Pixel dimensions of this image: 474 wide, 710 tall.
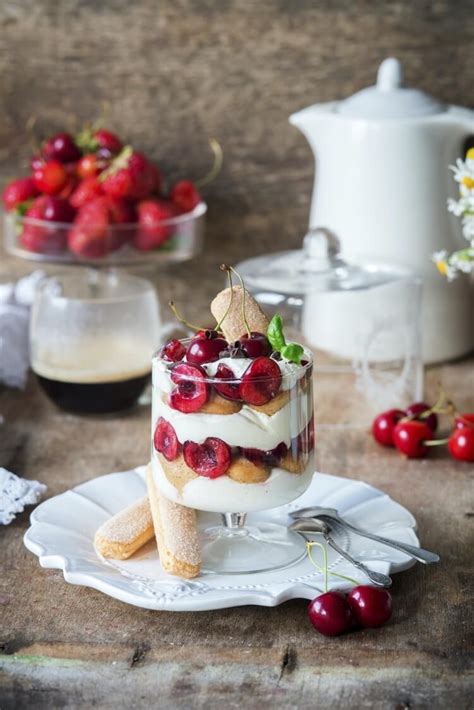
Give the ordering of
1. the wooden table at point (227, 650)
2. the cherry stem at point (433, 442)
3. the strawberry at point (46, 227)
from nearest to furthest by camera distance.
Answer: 1. the wooden table at point (227, 650)
2. the cherry stem at point (433, 442)
3. the strawberry at point (46, 227)

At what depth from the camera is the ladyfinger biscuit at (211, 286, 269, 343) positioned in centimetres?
93

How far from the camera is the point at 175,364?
35.3 inches

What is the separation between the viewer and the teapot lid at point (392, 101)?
1488mm

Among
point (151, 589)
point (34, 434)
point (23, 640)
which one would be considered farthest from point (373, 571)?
point (34, 434)

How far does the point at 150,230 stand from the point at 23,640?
0.76 meters

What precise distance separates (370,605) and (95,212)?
791mm

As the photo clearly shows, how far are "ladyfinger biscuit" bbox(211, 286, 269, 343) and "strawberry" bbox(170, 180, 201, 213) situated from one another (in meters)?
0.64

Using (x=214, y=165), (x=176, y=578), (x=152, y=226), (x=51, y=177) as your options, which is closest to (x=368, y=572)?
(x=176, y=578)

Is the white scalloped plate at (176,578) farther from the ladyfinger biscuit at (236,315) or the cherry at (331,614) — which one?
the ladyfinger biscuit at (236,315)

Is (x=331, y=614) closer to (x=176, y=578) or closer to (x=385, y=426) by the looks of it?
(x=176, y=578)

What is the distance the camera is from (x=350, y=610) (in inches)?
33.5

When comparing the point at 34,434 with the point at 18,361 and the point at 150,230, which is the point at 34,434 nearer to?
the point at 18,361

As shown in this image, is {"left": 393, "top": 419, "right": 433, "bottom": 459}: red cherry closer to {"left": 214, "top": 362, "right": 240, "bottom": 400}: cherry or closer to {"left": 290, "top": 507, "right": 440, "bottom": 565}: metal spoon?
{"left": 290, "top": 507, "right": 440, "bottom": 565}: metal spoon

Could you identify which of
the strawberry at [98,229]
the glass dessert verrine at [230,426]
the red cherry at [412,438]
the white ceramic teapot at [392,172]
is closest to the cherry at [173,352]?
the glass dessert verrine at [230,426]
